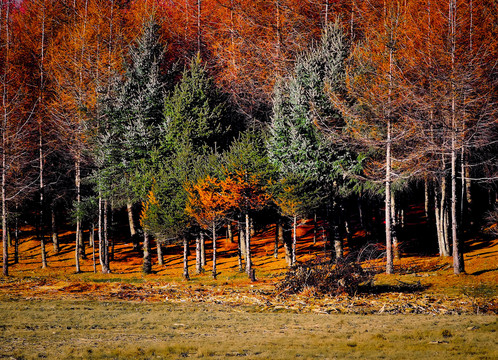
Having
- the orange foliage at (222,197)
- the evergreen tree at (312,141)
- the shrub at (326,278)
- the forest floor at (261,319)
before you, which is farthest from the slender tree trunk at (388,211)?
the orange foliage at (222,197)

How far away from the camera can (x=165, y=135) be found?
115 ft

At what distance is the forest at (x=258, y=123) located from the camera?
24.0 m

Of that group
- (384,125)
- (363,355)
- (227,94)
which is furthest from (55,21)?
(363,355)

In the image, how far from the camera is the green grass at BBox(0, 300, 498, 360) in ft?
22.4

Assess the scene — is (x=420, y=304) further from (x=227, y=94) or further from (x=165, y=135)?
(x=227, y=94)

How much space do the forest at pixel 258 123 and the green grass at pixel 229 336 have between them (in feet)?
29.2

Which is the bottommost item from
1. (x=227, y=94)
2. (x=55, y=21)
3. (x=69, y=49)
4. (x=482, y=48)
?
(x=482, y=48)

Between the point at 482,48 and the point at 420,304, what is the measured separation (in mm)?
14288

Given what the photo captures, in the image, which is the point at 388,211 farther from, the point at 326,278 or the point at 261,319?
the point at 261,319

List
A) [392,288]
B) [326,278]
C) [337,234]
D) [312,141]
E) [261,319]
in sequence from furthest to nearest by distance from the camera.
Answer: [312,141], [337,234], [392,288], [326,278], [261,319]

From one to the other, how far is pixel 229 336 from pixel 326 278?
32.2 ft

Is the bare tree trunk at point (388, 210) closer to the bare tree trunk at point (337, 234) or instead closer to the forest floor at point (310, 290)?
the forest floor at point (310, 290)

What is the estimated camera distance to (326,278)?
59.9 feet

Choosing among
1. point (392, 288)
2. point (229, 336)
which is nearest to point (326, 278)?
point (392, 288)
